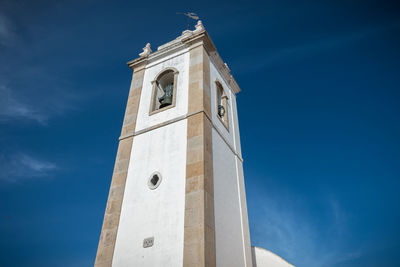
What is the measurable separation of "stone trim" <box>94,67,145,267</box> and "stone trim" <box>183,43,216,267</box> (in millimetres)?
2458

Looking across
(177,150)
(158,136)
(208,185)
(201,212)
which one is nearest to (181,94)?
(158,136)

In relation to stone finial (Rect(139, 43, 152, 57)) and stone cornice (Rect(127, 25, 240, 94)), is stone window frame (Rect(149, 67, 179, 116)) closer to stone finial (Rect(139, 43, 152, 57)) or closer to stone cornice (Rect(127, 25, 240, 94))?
stone cornice (Rect(127, 25, 240, 94))

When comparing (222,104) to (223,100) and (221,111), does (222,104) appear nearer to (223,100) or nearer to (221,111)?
(223,100)

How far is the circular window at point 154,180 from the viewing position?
9.15m

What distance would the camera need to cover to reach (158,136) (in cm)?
1039

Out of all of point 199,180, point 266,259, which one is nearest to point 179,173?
point 199,180

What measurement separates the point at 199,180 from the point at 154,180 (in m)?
1.66

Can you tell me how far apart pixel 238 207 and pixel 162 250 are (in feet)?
11.6

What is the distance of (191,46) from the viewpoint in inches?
500

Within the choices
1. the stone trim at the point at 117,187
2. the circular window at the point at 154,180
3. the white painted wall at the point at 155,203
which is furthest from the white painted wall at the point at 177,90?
the circular window at the point at 154,180

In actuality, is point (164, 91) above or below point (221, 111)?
above

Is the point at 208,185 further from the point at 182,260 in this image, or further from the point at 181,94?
the point at 181,94

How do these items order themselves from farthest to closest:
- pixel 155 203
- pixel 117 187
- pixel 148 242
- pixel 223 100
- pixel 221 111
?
pixel 223 100, pixel 221 111, pixel 117 187, pixel 155 203, pixel 148 242

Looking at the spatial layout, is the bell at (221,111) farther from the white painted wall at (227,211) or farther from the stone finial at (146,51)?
the stone finial at (146,51)
